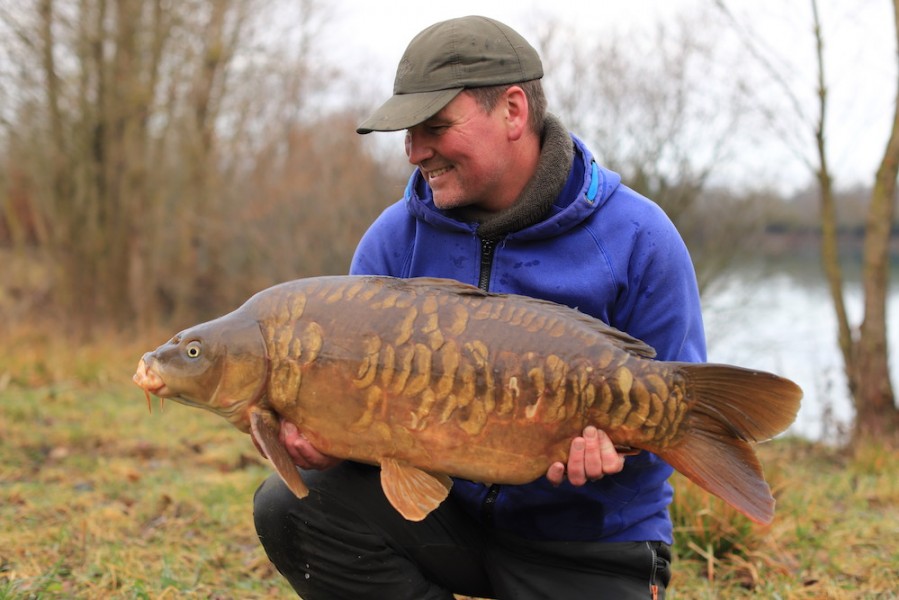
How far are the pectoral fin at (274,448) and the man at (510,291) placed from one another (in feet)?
0.79

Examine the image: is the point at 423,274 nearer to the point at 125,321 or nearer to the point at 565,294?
the point at 565,294

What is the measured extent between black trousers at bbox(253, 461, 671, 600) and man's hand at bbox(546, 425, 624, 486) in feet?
1.17

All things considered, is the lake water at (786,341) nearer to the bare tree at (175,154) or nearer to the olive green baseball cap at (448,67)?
the bare tree at (175,154)

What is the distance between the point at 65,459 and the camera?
4484 mm

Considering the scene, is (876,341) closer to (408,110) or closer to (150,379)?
(408,110)

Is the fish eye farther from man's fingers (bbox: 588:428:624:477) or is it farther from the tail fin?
the tail fin

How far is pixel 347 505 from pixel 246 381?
0.49 m

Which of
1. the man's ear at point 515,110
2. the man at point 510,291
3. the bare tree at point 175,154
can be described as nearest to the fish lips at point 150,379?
the man at point 510,291

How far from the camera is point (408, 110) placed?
2.04 m

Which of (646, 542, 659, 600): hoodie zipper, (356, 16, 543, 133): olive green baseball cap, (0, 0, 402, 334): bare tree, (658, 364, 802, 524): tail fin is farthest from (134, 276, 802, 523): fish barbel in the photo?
(0, 0, 402, 334): bare tree

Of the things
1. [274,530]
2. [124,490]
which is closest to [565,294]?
[274,530]

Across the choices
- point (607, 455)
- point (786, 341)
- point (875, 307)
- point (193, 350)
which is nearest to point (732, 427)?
point (607, 455)

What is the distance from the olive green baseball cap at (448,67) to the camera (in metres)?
2.05

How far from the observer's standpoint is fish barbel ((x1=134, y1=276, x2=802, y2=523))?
6.01ft
